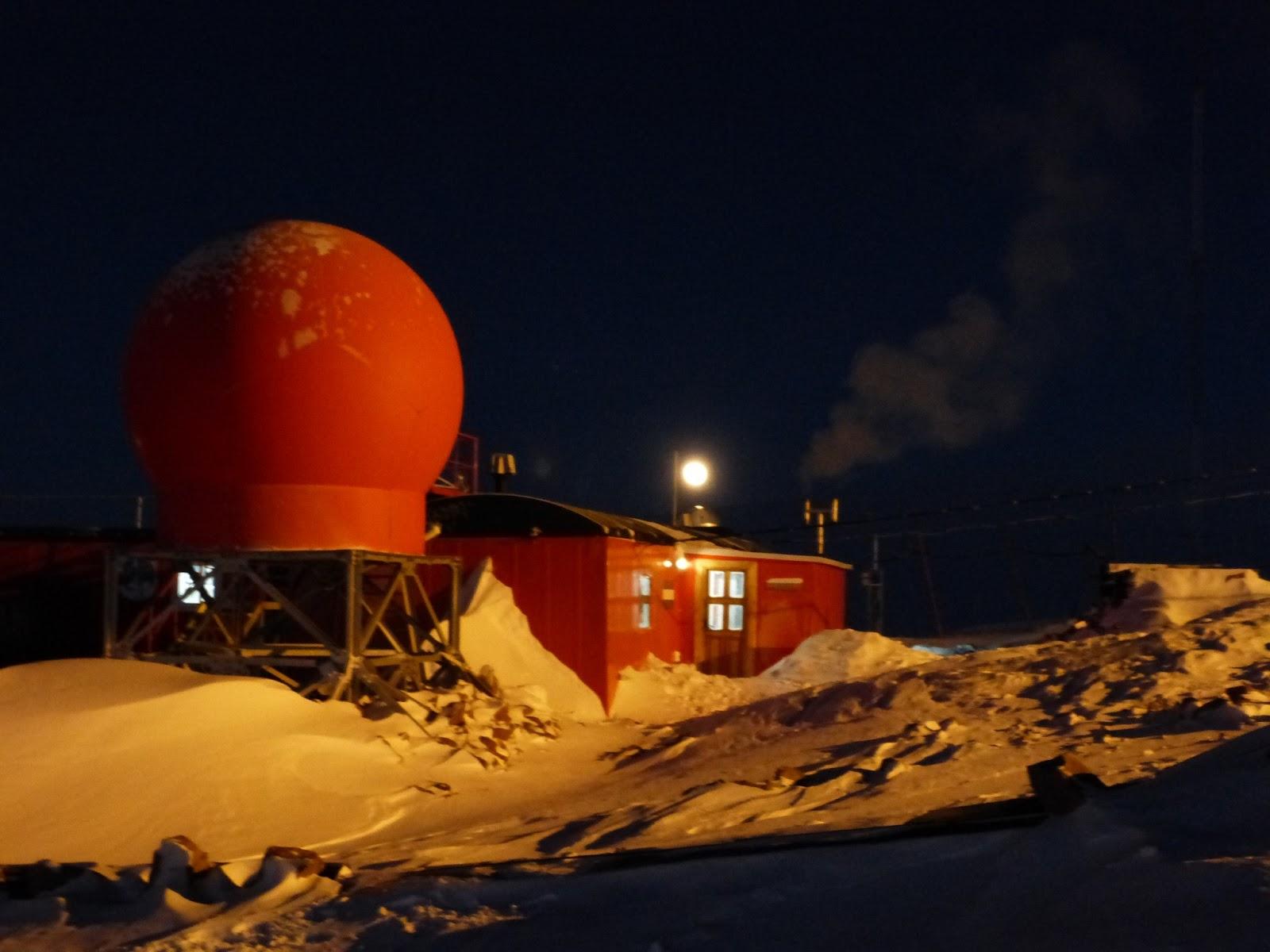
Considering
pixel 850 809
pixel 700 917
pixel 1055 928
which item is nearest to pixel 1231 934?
pixel 1055 928

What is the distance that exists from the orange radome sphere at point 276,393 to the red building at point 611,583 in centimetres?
342

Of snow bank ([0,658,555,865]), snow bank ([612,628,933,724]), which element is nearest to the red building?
snow bank ([612,628,933,724])

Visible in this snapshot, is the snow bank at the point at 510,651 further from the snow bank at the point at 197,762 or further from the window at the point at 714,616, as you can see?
the window at the point at 714,616

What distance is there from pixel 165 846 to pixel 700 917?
9.90ft

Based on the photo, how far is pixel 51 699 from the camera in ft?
32.2

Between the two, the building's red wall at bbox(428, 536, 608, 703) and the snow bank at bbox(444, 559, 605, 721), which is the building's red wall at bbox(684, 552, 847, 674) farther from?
the snow bank at bbox(444, 559, 605, 721)

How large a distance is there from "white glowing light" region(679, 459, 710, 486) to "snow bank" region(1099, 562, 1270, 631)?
9000 millimetres

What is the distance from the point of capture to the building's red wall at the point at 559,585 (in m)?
15.5

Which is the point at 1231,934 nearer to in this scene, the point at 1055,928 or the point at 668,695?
the point at 1055,928

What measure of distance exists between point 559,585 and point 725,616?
5.72 m

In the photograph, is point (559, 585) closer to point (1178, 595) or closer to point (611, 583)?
point (611, 583)

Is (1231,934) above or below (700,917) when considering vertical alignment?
above

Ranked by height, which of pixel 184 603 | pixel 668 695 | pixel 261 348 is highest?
pixel 261 348

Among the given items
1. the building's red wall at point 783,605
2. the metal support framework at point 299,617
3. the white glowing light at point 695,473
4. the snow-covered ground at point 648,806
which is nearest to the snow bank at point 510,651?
the snow-covered ground at point 648,806
